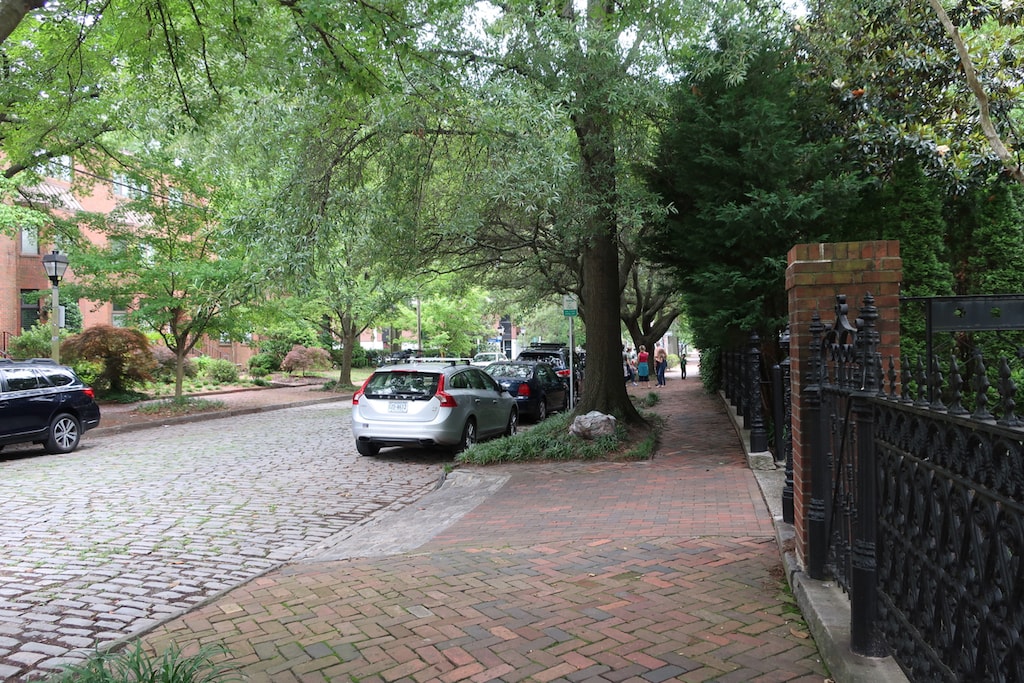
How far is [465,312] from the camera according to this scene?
36.8 meters

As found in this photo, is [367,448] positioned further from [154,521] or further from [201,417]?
[201,417]

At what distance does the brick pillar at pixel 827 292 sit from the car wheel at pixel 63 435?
1291 cm

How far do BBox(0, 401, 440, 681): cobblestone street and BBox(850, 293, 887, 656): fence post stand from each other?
13.3ft

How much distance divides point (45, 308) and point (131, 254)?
→ 40.9 feet

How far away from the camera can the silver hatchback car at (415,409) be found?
38.3ft

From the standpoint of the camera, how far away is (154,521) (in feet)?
24.9

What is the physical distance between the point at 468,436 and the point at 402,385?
145cm

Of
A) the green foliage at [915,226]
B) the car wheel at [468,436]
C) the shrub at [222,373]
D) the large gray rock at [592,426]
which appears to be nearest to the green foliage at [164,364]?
the shrub at [222,373]

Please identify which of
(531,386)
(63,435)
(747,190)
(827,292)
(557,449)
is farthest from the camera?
(531,386)

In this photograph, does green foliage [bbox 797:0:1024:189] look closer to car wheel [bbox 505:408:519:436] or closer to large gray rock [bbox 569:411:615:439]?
large gray rock [bbox 569:411:615:439]

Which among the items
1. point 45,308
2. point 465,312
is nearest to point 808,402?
point 45,308

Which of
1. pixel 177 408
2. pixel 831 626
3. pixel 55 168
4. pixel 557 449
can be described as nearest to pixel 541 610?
pixel 831 626

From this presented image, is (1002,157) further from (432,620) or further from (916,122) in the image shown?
(432,620)

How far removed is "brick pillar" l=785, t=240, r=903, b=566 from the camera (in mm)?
4133
